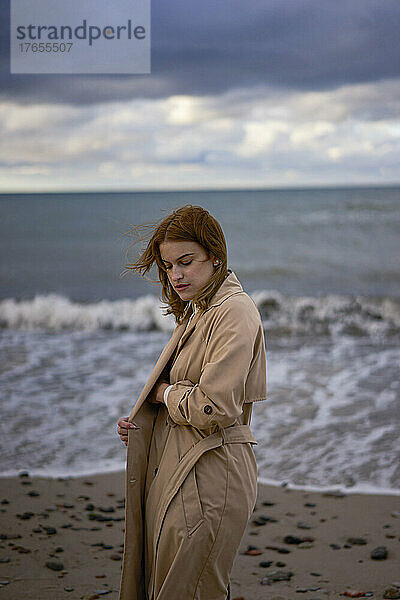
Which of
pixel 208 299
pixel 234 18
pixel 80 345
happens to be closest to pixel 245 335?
pixel 208 299

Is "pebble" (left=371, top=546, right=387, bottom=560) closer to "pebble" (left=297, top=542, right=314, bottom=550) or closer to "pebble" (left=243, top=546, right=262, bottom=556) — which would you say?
"pebble" (left=297, top=542, right=314, bottom=550)

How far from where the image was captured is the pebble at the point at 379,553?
3.30 m

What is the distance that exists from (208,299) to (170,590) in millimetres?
741

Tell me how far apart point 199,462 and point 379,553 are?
190cm

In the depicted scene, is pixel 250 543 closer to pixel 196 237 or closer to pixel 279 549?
pixel 279 549

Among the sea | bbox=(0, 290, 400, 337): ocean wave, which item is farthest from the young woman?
bbox=(0, 290, 400, 337): ocean wave

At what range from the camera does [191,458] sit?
5.94 feet

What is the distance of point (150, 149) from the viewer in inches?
622

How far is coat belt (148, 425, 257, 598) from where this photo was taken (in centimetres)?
180

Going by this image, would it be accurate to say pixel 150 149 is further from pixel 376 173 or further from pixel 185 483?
pixel 185 483

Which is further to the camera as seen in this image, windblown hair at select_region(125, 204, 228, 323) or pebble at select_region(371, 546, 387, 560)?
pebble at select_region(371, 546, 387, 560)

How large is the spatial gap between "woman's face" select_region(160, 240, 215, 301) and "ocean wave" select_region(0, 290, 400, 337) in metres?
7.94

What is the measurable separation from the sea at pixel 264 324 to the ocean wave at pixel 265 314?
0.04 metres

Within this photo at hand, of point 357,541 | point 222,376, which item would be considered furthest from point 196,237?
point 357,541
